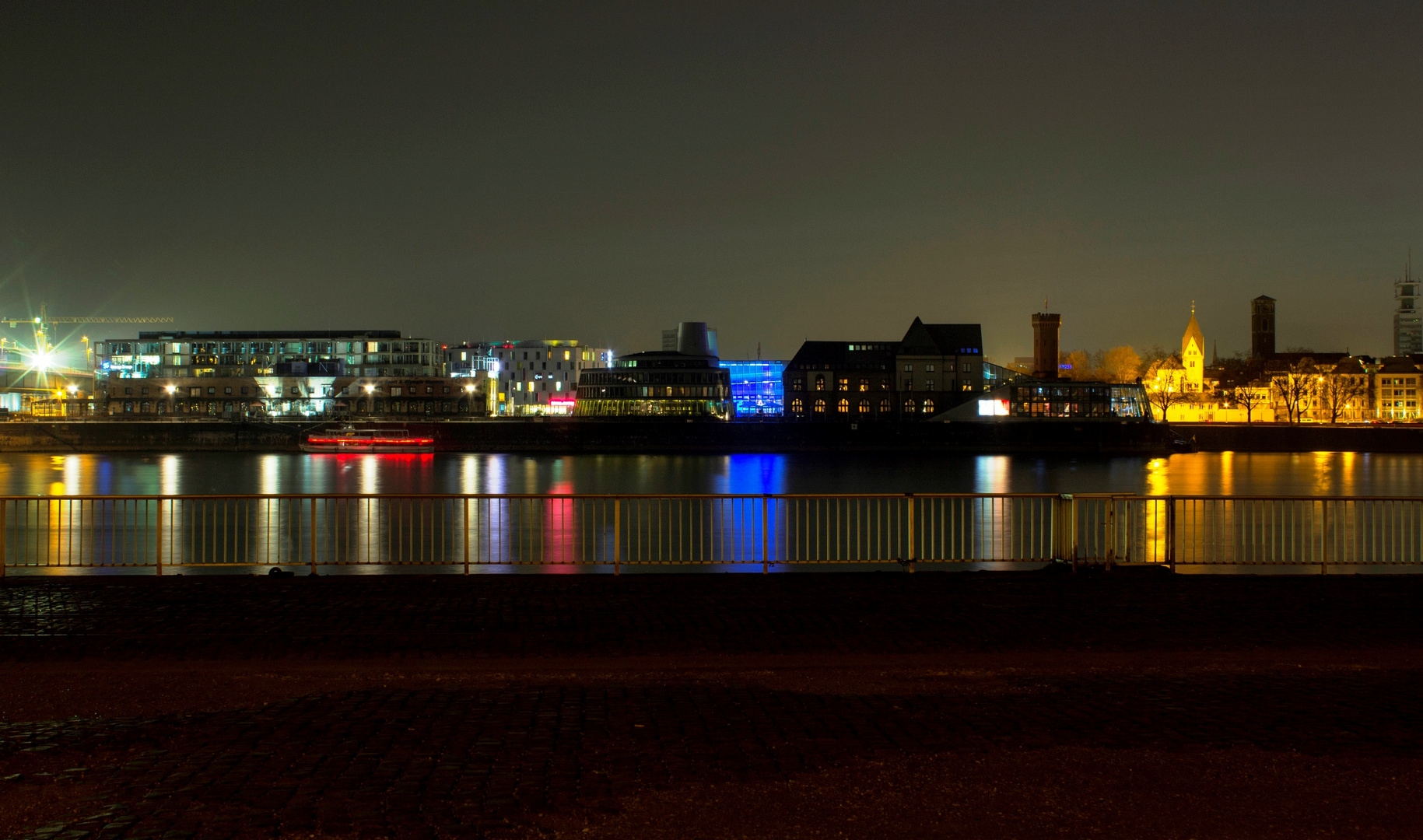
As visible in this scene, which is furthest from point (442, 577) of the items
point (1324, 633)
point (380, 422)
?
point (380, 422)

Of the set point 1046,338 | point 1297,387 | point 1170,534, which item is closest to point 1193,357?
point 1046,338

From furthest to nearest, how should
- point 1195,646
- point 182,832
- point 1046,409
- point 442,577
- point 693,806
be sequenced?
point 1046,409, point 442,577, point 1195,646, point 693,806, point 182,832

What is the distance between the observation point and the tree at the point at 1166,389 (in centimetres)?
13188

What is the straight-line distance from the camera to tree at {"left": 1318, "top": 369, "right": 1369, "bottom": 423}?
12792 cm

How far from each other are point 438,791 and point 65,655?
17.0 ft

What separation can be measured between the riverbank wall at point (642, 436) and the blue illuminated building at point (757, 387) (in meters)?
47.9

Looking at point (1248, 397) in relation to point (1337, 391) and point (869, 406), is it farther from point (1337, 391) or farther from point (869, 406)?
point (869, 406)

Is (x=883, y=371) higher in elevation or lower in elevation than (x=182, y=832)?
higher

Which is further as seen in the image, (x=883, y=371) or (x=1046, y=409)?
(x=883, y=371)

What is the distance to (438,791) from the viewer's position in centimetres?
545

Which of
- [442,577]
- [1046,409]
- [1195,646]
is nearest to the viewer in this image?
[1195,646]

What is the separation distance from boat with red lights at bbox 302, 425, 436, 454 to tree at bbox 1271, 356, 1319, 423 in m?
99.0

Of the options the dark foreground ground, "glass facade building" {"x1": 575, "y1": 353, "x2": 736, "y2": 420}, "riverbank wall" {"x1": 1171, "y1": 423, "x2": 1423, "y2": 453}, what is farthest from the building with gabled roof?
the dark foreground ground

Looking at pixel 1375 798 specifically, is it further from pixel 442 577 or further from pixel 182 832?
pixel 442 577
